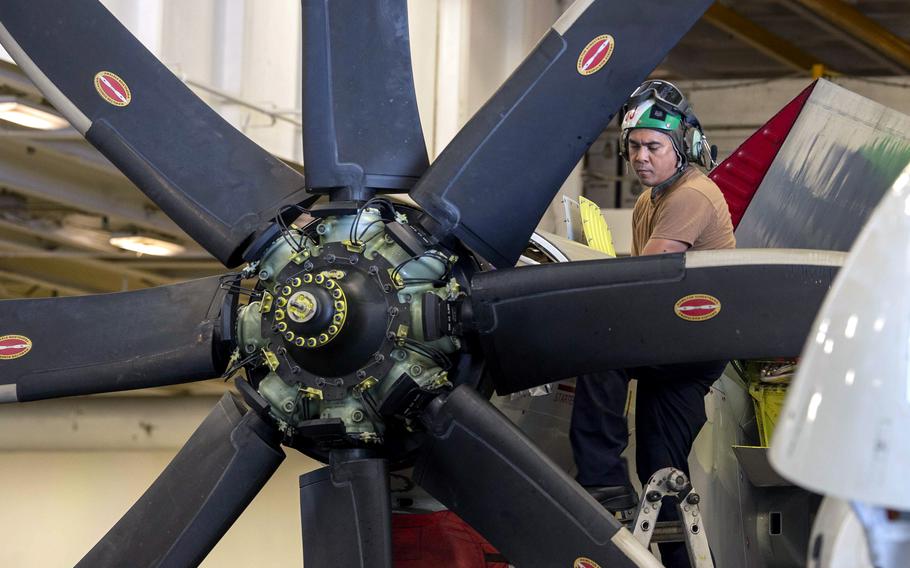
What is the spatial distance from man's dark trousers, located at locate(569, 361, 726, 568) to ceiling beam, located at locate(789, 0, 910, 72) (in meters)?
11.9

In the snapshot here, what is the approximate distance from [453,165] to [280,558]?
12.1 metres

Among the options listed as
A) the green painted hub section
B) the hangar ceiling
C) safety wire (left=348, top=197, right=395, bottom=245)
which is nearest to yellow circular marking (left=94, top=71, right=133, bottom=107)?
the green painted hub section

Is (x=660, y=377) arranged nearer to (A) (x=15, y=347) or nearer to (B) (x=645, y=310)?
(B) (x=645, y=310)

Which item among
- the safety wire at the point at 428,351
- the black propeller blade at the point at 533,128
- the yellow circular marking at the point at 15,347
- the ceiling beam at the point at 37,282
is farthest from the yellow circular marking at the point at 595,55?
the ceiling beam at the point at 37,282

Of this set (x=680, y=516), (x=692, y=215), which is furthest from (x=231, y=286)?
(x=680, y=516)

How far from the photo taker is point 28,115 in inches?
409

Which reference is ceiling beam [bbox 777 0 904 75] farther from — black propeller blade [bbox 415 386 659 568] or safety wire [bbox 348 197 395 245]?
black propeller blade [bbox 415 386 659 568]

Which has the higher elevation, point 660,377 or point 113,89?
point 113,89

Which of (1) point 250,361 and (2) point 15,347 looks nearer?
(1) point 250,361

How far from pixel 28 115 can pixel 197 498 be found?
5.55m

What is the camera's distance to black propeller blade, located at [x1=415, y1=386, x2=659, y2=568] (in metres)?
5.09

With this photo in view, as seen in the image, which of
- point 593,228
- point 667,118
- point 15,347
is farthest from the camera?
point 593,228

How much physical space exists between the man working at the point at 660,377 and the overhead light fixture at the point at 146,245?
813 cm

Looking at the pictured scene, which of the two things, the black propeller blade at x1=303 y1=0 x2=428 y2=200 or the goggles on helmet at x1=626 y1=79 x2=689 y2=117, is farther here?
the goggles on helmet at x1=626 y1=79 x2=689 y2=117
